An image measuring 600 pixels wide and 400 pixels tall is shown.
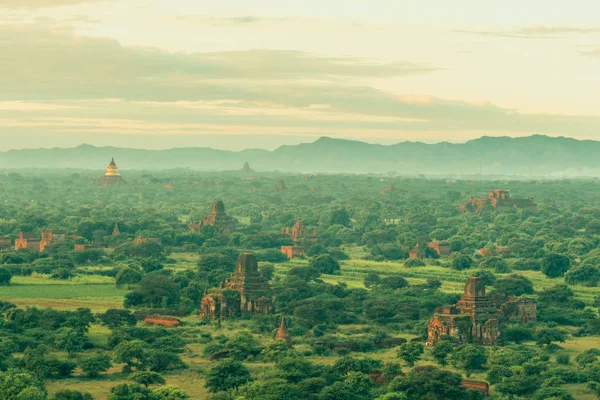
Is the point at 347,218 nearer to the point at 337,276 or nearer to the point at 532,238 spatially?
the point at 532,238

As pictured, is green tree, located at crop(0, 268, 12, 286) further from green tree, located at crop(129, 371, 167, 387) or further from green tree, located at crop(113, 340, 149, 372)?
green tree, located at crop(129, 371, 167, 387)

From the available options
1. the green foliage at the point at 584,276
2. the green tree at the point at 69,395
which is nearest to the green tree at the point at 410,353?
the green tree at the point at 69,395

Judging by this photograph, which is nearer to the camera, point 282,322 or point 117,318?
point 282,322

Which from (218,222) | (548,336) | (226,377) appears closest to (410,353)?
(548,336)

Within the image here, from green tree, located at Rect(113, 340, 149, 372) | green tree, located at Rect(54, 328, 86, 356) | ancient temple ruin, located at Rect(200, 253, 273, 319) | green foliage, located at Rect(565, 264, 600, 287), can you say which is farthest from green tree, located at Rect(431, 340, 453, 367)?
green foliage, located at Rect(565, 264, 600, 287)

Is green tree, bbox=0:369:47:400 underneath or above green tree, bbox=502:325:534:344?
above

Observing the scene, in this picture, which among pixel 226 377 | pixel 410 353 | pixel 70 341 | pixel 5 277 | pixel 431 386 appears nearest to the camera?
pixel 431 386

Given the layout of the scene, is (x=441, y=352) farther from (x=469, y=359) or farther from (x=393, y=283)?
(x=393, y=283)
